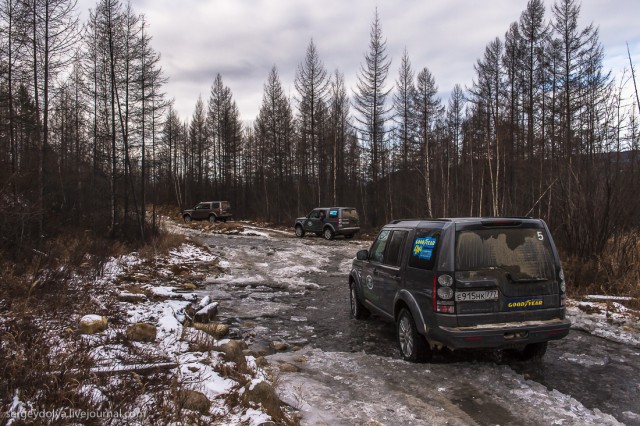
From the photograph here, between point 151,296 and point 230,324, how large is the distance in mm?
2198

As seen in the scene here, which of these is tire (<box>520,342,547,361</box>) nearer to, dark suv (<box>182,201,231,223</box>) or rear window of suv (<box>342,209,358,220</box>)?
rear window of suv (<box>342,209,358,220</box>)

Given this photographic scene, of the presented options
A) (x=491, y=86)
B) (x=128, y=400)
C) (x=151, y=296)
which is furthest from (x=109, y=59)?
(x=491, y=86)

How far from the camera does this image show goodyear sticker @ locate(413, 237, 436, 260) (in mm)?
5047

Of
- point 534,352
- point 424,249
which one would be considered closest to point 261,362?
point 424,249

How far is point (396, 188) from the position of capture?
1339 inches

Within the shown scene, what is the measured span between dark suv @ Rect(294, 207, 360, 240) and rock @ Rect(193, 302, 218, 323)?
610 inches

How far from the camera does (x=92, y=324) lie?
5484 mm

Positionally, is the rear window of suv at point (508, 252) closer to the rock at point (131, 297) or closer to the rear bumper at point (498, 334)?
the rear bumper at point (498, 334)

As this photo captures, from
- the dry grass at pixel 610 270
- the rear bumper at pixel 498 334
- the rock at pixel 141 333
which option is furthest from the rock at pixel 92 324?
the dry grass at pixel 610 270

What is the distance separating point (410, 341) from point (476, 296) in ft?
3.91

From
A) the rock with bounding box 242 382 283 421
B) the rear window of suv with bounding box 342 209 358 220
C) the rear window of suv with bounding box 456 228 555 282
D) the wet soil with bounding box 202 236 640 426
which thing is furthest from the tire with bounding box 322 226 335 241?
the rock with bounding box 242 382 283 421

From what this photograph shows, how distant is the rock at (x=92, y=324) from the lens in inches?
213

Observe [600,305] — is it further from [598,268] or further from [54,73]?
[54,73]

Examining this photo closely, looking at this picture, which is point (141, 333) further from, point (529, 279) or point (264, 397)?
point (529, 279)
